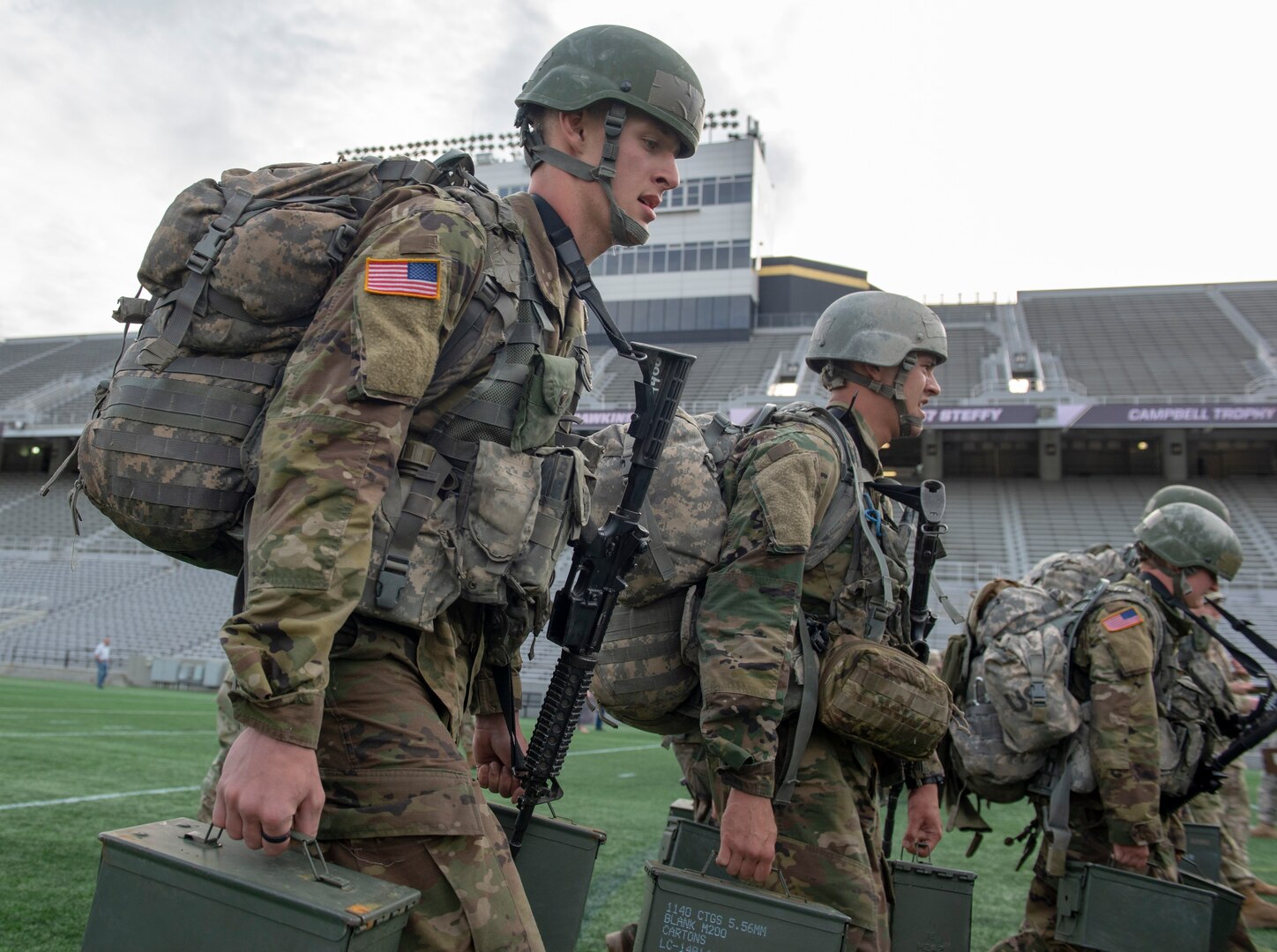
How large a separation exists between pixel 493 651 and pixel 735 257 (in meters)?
38.1

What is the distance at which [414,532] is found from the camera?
181 centimetres

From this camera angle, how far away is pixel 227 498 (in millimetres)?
1810

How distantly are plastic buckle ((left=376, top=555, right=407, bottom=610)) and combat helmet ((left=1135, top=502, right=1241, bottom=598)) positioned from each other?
418cm

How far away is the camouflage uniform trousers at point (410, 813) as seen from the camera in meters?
1.70

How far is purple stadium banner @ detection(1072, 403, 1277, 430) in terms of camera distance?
26.6 metres

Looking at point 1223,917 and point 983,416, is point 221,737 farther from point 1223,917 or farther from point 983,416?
point 983,416

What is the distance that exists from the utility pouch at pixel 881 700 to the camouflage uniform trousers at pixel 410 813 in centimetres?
126

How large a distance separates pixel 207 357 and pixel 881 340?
226cm

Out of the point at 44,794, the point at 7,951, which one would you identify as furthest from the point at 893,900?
the point at 44,794

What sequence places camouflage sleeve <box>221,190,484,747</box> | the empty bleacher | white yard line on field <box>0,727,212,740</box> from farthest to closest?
the empty bleacher, white yard line on field <box>0,727,212,740</box>, camouflage sleeve <box>221,190,484,747</box>

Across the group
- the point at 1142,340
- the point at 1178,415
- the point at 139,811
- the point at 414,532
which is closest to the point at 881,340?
the point at 414,532

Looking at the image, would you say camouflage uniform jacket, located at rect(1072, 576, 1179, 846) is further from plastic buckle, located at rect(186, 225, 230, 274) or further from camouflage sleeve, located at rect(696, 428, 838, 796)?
plastic buckle, located at rect(186, 225, 230, 274)

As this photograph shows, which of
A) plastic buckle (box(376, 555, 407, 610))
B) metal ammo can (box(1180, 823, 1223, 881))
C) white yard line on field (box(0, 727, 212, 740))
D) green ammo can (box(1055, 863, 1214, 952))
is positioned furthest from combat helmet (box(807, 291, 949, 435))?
white yard line on field (box(0, 727, 212, 740))

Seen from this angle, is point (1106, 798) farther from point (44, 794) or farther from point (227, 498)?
point (44, 794)
